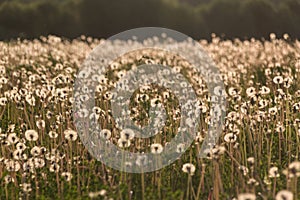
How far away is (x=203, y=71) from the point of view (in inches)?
404

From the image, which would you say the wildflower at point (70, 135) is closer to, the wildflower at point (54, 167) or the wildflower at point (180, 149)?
the wildflower at point (54, 167)

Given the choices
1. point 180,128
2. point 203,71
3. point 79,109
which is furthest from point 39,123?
point 203,71

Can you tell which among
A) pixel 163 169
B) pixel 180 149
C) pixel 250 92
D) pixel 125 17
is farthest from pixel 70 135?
pixel 125 17

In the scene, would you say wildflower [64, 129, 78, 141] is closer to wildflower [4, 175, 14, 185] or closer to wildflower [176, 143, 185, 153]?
wildflower [4, 175, 14, 185]

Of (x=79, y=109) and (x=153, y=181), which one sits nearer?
(x=153, y=181)

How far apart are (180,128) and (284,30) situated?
18.2 metres

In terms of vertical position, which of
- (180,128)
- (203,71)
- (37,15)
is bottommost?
(180,128)

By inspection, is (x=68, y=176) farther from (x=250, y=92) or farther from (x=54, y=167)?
(x=250, y=92)

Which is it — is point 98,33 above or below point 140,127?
above

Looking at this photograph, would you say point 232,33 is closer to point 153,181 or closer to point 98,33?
point 98,33

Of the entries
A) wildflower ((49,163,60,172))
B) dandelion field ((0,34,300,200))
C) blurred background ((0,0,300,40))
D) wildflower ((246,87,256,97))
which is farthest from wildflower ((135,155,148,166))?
blurred background ((0,0,300,40))

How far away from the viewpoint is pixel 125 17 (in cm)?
2656

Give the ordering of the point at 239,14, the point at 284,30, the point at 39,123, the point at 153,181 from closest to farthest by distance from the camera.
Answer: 1. the point at 153,181
2. the point at 39,123
3. the point at 284,30
4. the point at 239,14

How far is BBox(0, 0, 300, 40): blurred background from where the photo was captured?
24.5 metres
